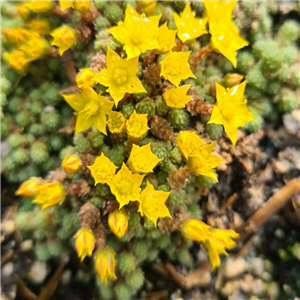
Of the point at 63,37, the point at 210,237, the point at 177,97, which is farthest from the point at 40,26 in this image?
the point at 210,237

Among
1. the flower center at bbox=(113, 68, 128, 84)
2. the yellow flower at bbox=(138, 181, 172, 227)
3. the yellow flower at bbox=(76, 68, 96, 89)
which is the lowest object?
the yellow flower at bbox=(138, 181, 172, 227)

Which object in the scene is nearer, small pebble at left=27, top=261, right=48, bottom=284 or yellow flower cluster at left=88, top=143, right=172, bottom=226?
yellow flower cluster at left=88, top=143, right=172, bottom=226

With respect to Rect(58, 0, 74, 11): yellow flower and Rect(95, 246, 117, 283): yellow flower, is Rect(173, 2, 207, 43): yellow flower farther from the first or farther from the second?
Rect(95, 246, 117, 283): yellow flower

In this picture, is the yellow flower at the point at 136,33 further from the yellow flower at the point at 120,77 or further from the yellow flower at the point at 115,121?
the yellow flower at the point at 115,121

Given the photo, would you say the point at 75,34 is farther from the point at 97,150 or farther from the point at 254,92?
the point at 254,92

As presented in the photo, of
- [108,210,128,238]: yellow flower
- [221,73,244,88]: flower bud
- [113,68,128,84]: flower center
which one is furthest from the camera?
[221,73,244,88]: flower bud

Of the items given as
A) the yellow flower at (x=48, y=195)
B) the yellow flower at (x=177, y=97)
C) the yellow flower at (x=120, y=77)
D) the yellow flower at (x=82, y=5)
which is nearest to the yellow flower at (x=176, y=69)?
the yellow flower at (x=177, y=97)

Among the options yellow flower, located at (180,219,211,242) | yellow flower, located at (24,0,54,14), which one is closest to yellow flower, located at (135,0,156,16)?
yellow flower, located at (24,0,54,14)

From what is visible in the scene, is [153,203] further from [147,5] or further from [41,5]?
[41,5]
